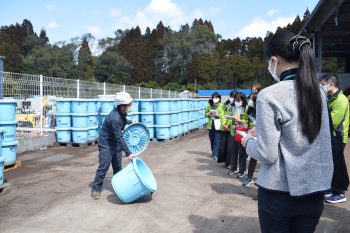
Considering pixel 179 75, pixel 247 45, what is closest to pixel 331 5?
pixel 179 75

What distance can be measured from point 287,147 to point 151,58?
82925mm

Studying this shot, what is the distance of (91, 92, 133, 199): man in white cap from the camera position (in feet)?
18.3

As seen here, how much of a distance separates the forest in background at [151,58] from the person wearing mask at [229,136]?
5417 centimetres

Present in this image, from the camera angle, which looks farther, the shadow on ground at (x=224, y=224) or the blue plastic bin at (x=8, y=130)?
the blue plastic bin at (x=8, y=130)

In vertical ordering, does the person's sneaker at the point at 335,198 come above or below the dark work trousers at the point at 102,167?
below

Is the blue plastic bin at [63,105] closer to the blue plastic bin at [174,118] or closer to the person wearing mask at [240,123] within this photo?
the blue plastic bin at [174,118]

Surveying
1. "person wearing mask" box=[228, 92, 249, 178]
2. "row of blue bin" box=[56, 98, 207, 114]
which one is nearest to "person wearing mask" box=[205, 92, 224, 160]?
"person wearing mask" box=[228, 92, 249, 178]

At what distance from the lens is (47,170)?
8055mm

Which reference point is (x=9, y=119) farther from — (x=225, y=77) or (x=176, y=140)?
(x=225, y=77)

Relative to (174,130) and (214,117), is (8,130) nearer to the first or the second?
(214,117)

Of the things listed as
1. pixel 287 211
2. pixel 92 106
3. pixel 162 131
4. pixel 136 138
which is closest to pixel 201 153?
pixel 162 131

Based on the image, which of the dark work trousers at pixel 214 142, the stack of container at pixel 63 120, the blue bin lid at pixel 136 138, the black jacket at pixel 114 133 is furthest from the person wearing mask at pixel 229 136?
the stack of container at pixel 63 120

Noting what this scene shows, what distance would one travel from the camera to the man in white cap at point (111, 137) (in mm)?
5574

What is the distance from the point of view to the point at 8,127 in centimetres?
773
